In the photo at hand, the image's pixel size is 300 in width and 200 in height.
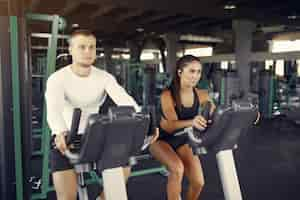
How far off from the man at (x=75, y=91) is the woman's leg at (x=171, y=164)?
1.06 feet

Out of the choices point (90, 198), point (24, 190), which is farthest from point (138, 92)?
point (24, 190)

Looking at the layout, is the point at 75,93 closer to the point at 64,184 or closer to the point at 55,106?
the point at 55,106

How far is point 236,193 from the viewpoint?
1417 millimetres

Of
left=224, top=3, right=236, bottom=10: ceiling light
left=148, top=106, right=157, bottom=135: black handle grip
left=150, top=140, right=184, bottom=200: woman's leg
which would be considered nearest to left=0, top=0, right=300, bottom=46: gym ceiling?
left=224, top=3, right=236, bottom=10: ceiling light

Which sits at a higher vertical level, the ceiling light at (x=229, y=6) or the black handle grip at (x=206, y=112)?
the ceiling light at (x=229, y=6)

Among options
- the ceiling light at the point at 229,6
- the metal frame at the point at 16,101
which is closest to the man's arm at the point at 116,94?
the metal frame at the point at 16,101

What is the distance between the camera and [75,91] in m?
1.32

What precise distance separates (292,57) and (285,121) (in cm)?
399

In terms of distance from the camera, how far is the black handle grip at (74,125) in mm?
1083

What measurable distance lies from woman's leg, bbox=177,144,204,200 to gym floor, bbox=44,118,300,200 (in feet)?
1.78

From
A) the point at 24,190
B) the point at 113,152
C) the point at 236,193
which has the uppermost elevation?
the point at 113,152

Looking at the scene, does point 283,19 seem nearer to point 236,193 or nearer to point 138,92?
point 138,92

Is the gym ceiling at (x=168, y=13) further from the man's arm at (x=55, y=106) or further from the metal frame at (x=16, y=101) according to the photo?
the man's arm at (x=55, y=106)

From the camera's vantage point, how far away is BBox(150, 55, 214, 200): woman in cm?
167
